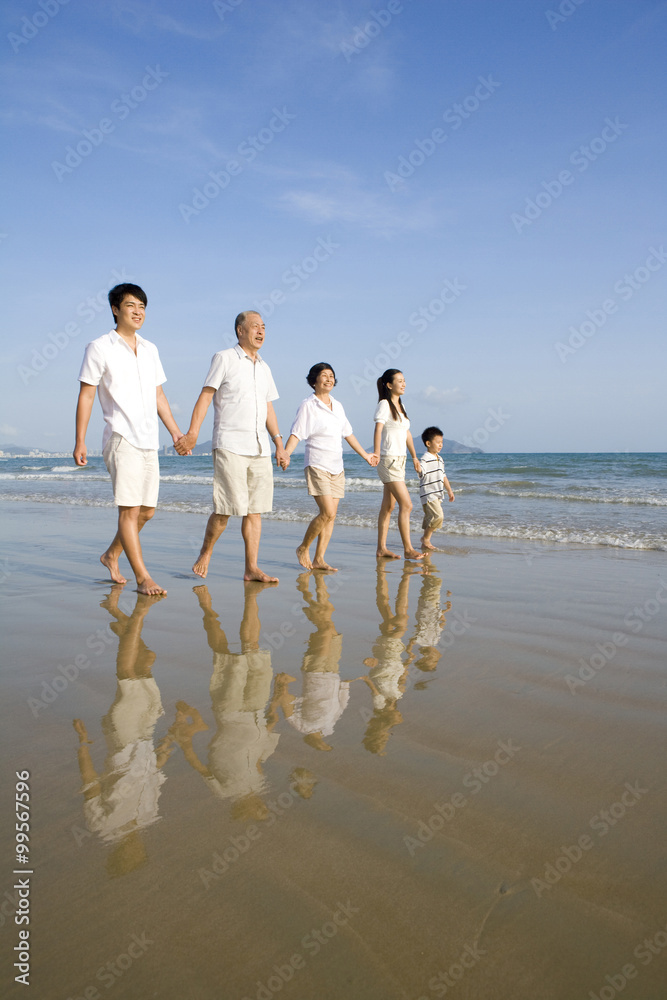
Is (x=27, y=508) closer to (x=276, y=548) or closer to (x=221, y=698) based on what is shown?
(x=276, y=548)

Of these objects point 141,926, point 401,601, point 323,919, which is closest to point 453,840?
point 323,919

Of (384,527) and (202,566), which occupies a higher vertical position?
(384,527)

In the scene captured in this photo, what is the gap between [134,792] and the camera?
188cm

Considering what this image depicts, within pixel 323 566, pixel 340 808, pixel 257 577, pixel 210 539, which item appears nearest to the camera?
pixel 340 808

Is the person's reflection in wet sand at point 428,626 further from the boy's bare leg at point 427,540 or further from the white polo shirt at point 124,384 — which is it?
the white polo shirt at point 124,384

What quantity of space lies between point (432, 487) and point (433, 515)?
0.35 m

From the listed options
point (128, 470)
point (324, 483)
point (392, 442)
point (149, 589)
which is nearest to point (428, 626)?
point (149, 589)

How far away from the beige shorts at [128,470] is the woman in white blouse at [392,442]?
291 cm

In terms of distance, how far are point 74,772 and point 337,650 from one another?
155 centimetres

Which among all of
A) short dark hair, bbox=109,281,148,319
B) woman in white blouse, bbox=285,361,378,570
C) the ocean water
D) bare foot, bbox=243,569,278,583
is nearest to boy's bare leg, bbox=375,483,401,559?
woman in white blouse, bbox=285,361,378,570

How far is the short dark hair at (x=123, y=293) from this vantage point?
4.61 m

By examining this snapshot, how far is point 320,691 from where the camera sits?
272 cm

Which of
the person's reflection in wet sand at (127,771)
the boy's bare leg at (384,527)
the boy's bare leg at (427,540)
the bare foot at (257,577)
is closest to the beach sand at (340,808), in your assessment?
the person's reflection in wet sand at (127,771)

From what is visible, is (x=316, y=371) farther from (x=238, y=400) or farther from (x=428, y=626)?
(x=428, y=626)
